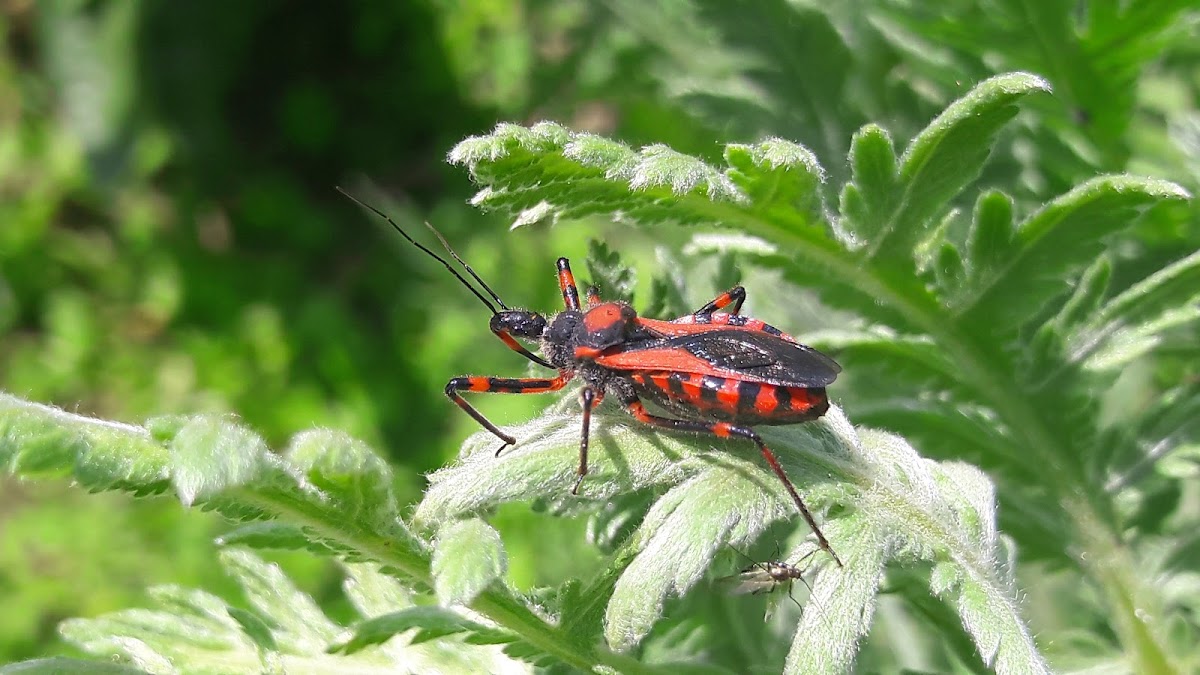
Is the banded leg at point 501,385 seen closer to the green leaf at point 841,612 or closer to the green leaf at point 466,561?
the green leaf at point 466,561

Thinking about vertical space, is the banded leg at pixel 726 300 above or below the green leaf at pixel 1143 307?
above

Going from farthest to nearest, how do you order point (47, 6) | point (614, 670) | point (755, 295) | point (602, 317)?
point (47, 6)
point (755, 295)
point (602, 317)
point (614, 670)

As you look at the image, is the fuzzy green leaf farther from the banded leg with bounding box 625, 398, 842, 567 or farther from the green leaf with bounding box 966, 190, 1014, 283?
the green leaf with bounding box 966, 190, 1014, 283

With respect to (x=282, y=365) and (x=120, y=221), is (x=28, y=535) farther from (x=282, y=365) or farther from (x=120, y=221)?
(x=120, y=221)

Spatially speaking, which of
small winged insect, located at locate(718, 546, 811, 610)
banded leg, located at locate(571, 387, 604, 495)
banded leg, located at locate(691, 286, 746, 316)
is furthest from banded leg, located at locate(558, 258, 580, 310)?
small winged insect, located at locate(718, 546, 811, 610)

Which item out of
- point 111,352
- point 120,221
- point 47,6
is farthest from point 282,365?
point 47,6

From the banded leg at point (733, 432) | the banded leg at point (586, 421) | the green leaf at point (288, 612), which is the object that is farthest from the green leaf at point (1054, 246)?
the green leaf at point (288, 612)
